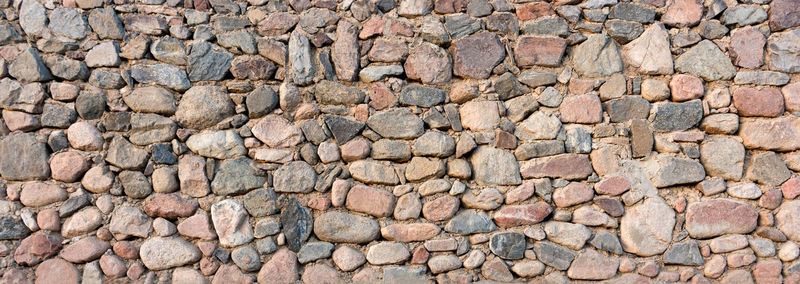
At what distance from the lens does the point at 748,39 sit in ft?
8.56

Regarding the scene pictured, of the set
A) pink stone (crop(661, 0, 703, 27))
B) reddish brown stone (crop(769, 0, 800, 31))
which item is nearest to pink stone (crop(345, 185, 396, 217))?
pink stone (crop(661, 0, 703, 27))

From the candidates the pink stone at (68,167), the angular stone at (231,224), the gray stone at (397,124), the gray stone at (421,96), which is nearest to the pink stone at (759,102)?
the gray stone at (421,96)

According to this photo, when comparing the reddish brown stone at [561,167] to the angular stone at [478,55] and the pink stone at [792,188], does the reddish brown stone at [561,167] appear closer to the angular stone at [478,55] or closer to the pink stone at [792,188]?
the angular stone at [478,55]

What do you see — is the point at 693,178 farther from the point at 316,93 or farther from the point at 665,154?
the point at 316,93

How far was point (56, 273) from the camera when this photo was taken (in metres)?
2.42

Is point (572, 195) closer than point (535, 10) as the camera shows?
Yes

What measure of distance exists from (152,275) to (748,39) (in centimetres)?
313

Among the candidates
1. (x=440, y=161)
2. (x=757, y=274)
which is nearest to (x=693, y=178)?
(x=757, y=274)

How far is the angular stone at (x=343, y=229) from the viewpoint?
2.49 m

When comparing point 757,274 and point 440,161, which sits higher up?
point 440,161

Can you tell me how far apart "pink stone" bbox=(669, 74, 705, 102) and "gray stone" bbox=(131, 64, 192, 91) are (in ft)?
7.98

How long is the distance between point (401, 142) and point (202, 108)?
0.99 m

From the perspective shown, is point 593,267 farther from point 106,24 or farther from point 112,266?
point 106,24

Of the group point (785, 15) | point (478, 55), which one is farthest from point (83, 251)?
point (785, 15)
